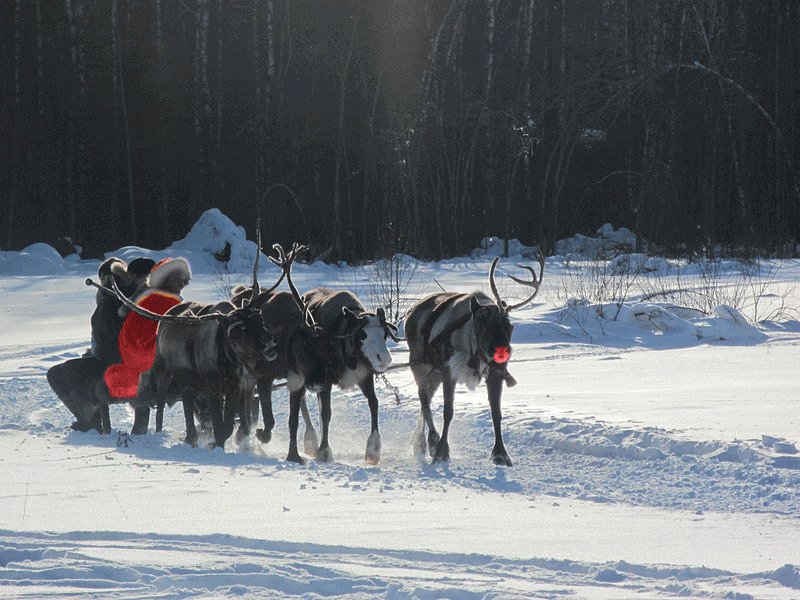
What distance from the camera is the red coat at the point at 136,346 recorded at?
32.4 ft

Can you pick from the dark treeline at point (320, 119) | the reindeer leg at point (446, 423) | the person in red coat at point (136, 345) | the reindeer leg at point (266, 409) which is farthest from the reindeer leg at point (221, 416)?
the dark treeline at point (320, 119)

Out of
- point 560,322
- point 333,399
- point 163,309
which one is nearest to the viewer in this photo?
point 163,309

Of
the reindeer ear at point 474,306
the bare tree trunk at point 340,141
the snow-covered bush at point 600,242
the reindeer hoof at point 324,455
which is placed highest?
the bare tree trunk at point 340,141

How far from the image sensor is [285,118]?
109 feet

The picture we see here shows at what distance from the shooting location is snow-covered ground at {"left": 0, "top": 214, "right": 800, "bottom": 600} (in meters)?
4.94

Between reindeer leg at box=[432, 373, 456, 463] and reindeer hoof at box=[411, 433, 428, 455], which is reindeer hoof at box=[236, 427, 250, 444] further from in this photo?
reindeer leg at box=[432, 373, 456, 463]

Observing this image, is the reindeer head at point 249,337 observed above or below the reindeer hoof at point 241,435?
above

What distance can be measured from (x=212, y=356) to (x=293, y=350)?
0.62m

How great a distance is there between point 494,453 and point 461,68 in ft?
91.2

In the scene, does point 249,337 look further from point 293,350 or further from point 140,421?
point 140,421

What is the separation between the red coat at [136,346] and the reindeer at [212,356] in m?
0.27

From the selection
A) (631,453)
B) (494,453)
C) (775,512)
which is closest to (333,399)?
(494,453)

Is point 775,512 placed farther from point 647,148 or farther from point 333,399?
point 647,148

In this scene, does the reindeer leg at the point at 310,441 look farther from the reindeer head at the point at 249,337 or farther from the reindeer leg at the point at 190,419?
the reindeer head at the point at 249,337
